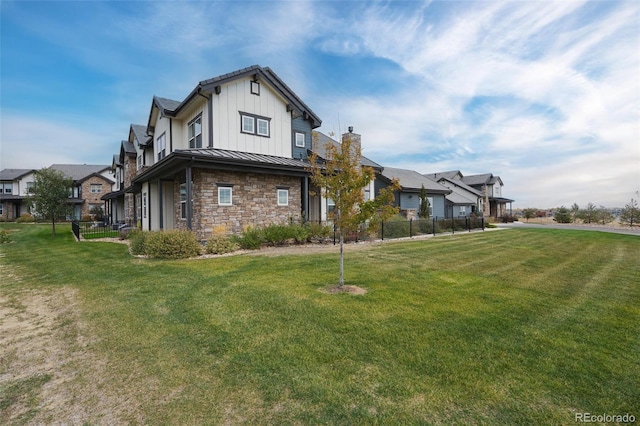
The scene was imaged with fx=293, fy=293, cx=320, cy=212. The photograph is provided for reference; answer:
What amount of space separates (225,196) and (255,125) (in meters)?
4.59

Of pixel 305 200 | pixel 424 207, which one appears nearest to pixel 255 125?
pixel 305 200

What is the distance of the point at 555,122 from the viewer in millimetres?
16812

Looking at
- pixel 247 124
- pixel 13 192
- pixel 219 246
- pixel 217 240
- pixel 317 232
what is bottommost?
pixel 219 246

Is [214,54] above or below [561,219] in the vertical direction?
above

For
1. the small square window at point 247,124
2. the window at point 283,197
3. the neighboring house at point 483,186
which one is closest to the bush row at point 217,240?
the window at point 283,197

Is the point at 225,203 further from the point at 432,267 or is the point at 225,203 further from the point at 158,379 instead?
the point at 158,379

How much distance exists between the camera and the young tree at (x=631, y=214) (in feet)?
98.0

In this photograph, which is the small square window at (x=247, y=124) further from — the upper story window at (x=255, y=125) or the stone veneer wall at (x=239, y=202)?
the stone veneer wall at (x=239, y=202)

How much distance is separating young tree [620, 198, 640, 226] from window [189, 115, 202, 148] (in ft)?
132

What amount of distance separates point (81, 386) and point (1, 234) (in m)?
20.6

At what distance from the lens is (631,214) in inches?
1188

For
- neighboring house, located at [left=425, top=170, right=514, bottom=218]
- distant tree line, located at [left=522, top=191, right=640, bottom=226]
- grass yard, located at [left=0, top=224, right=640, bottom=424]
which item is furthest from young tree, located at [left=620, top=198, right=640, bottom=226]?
grass yard, located at [left=0, top=224, right=640, bottom=424]

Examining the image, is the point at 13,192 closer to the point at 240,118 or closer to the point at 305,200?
the point at 240,118

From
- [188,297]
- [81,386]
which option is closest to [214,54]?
[188,297]
